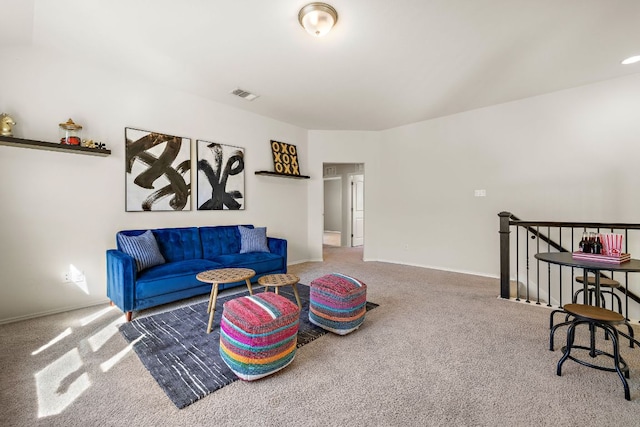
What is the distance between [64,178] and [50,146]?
1.21 ft

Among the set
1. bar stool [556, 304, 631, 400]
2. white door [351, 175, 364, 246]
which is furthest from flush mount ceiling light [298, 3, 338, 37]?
white door [351, 175, 364, 246]

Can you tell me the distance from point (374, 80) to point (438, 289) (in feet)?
9.45

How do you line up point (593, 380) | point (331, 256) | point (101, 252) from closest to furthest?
point (593, 380) < point (101, 252) < point (331, 256)

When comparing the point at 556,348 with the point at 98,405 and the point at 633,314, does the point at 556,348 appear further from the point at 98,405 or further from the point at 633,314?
the point at 98,405

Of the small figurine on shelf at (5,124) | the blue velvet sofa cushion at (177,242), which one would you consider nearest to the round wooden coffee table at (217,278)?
the blue velvet sofa cushion at (177,242)

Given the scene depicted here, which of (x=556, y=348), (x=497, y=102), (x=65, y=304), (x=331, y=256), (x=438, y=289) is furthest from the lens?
(x=331, y=256)

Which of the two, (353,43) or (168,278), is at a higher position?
(353,43)

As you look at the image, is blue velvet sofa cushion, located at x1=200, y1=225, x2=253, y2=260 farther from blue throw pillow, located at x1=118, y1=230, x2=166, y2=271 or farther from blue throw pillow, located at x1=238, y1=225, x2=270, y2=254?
blue throw pillow, located at x1=118, y1=230, x2=166, y2=271

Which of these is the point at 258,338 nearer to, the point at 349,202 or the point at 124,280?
the point at 124,280

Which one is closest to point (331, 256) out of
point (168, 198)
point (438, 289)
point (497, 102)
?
point (438, 289)

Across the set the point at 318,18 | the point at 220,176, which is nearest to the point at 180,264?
the point at 220,176

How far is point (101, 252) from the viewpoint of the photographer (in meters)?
3.28

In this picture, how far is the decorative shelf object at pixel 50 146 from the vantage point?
263 centimetres

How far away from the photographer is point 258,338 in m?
1.79
